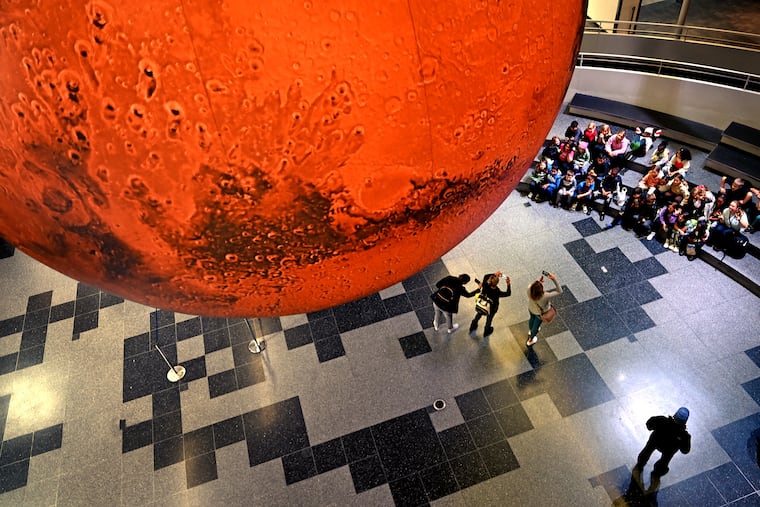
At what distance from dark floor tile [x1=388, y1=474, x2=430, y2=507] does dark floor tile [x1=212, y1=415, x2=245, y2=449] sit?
1.93 metres

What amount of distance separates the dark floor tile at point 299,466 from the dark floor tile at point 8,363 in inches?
169

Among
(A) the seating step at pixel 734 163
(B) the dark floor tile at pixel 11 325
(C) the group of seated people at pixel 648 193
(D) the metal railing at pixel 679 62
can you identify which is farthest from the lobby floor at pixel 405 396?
(D) the metal railing at pixel 679 62

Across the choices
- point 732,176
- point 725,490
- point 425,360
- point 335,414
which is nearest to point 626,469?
point 725,490

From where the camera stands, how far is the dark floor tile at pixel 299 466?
5832mm

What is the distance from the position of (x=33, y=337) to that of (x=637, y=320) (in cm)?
854

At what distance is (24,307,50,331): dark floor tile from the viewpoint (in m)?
7.70

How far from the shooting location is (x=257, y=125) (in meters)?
0.96

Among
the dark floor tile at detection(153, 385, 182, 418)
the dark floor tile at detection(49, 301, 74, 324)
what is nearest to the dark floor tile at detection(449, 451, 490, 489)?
the dark floor tile at detection(153, 385, 182, 418)

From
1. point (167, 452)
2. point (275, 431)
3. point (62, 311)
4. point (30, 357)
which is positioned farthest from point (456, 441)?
point (62, 311)

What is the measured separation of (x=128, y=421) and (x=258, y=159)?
260 inches

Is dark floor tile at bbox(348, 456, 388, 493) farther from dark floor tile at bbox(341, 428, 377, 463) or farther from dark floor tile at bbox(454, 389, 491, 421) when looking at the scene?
dark floor tile at bbox(454, 389, 491, 421)

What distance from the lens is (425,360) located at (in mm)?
6691

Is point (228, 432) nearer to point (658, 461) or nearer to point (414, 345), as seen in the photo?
point (414, 345)

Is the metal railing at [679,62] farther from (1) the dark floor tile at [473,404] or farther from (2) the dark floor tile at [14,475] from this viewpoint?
(2) the dark floor tile at [14,475]
